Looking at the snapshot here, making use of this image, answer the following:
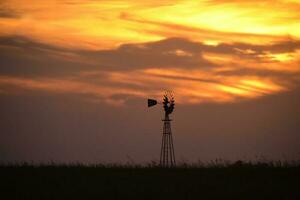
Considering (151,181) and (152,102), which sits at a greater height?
(152,102)

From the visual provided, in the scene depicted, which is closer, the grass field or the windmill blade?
the grass field

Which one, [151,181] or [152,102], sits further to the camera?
[152,102]

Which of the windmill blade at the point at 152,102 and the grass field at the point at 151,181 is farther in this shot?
the windmill blade at the point at 152,102

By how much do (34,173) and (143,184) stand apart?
521cm

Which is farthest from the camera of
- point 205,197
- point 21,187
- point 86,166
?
point 86,166

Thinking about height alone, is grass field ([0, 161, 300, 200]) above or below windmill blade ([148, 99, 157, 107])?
below

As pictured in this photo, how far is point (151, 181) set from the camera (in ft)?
65.2

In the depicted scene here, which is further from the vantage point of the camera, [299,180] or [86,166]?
[86,166]

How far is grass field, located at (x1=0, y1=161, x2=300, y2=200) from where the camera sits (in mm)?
17719

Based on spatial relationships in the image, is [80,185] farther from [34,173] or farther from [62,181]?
[34,173]

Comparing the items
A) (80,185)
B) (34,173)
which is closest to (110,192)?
(80,185)

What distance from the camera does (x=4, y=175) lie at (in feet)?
71.1

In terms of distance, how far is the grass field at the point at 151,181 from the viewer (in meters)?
17.7

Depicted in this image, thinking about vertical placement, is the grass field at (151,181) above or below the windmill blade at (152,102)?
below
